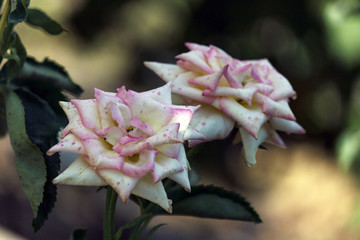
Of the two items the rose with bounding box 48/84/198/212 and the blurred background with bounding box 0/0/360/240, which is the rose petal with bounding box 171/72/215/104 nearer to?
the rose with bounding box 48/84/198/212

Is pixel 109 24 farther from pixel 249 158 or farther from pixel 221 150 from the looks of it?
pixel 249 158

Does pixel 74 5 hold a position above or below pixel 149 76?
above

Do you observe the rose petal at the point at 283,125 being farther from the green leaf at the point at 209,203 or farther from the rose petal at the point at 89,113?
the rose petal at the point at 89,113

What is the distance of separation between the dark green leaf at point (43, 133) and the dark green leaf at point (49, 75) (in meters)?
0.03

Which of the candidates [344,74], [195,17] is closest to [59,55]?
[195,17]

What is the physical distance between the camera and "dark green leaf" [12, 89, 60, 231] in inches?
18.9

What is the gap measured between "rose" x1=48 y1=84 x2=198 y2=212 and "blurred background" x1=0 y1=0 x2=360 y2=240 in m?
1.36

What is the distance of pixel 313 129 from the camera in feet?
6.82

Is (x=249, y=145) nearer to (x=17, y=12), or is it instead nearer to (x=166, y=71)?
(x=166, y=71)

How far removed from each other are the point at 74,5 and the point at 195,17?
0.52 metres

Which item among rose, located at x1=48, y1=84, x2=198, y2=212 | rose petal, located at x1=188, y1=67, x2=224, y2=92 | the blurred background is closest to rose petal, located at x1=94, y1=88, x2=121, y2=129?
rose, located at x1=48, y1=84, x2=198, y2=212

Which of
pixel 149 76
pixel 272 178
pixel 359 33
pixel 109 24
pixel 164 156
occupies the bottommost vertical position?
pixel 272 178

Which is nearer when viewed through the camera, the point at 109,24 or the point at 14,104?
the point at 14,104

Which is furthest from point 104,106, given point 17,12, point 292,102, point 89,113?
point 292,102
